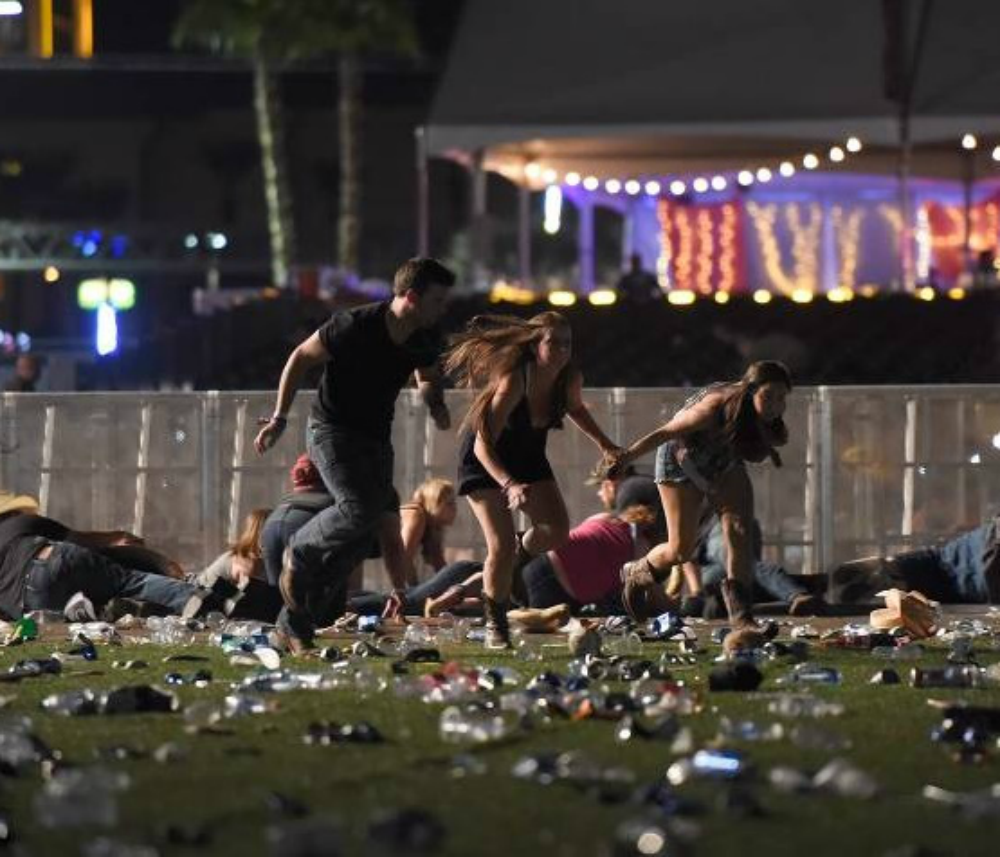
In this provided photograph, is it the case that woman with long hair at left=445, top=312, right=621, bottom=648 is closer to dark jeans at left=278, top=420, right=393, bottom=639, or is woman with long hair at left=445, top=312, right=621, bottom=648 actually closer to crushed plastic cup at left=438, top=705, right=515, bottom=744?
dark jeans at left=278, top=420, right=393, bottom=639

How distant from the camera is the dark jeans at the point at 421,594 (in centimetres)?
1609

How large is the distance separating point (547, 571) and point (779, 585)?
1518 millimetres

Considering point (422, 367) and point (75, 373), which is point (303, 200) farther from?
point (422, 367)

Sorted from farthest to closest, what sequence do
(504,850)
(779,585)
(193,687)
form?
(779,585) → (193,687) → (504,850)

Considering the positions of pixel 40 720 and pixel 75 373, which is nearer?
pixel 40 720

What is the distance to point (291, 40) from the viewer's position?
52.8m

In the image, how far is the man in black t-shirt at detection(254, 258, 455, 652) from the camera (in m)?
13.1

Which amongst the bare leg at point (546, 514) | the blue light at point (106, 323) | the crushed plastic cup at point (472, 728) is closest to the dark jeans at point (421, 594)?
the bare leg at point (546, 514)

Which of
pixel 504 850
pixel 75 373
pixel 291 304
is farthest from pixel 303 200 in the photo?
pixel 504 850

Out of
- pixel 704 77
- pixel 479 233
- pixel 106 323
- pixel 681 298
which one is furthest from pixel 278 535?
pixel 106 323

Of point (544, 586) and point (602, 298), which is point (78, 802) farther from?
point (602, 298)

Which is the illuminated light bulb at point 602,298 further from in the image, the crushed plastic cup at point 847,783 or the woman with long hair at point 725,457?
the crushed plastic cup at point 847,783

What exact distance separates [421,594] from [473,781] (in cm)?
788

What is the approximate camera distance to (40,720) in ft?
32.9
